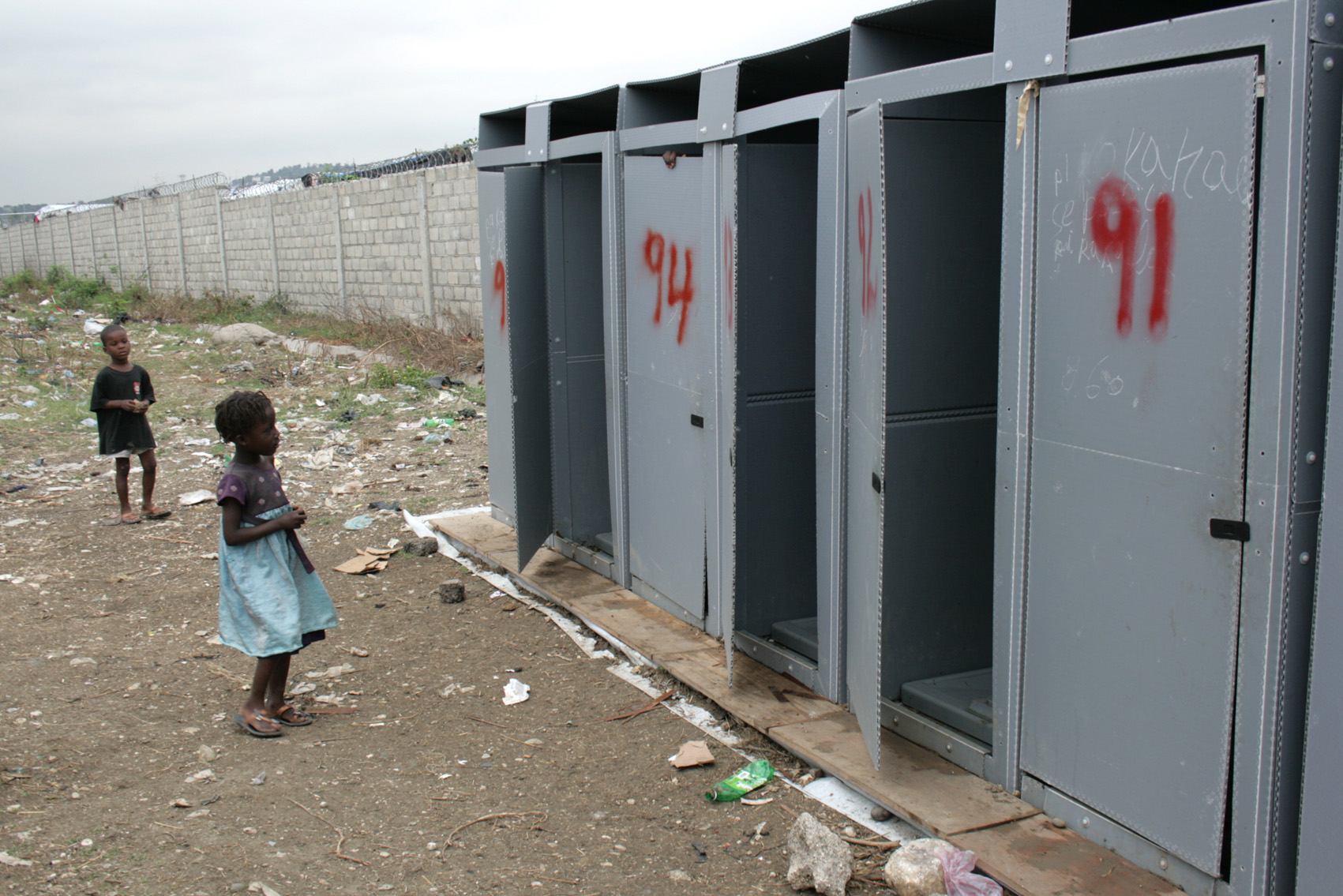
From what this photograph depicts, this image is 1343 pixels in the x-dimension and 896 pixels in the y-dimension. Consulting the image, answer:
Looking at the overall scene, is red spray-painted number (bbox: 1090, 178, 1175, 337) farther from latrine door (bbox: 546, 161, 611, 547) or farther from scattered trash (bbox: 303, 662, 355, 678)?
scattered trash (bbox: 303, 662, 355, 678)

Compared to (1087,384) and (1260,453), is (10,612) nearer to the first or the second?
(1087,384)

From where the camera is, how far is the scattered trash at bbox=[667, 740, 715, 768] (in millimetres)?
3324

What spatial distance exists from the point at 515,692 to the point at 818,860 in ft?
5.48

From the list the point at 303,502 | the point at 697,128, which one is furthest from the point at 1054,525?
the point at 303,502

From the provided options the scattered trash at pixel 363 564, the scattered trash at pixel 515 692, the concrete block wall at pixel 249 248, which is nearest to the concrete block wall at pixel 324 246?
the concrete block wall at pixel 249 248

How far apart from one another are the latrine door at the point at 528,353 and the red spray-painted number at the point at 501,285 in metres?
0.43

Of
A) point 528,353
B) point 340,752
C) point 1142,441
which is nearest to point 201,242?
point 528,353

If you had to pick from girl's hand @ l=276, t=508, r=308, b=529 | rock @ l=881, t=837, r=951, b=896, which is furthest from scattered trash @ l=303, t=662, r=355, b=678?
rock @ l=881, t=837, r=951, b=896

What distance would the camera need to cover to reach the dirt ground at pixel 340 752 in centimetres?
Answer: 278

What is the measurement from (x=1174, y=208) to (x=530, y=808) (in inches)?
91.9

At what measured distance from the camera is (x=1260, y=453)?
2.10 m

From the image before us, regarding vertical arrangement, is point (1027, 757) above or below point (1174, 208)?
Result: below

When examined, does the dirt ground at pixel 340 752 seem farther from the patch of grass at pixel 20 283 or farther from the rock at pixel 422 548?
the patch of grass at pixel 20 283

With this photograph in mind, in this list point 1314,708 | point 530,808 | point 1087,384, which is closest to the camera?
point 1314,708
